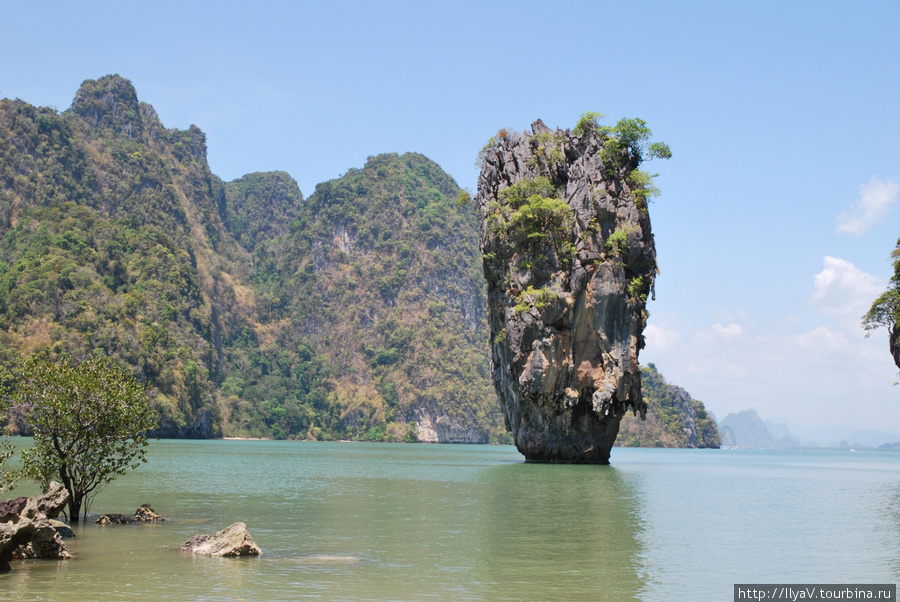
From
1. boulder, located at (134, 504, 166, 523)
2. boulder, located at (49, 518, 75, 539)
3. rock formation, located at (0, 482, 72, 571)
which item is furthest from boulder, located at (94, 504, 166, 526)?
rock formation, located at (0, 482, 72, 571)

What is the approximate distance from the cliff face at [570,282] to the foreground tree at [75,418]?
2780 cm

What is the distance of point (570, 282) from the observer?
145 ft

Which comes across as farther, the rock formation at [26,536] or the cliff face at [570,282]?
the cliff face at [570,282]

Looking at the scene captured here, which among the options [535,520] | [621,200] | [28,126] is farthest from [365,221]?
[535,520]

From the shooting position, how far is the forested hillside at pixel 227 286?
96000 mm

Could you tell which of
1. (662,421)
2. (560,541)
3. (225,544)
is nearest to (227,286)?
(662,421)

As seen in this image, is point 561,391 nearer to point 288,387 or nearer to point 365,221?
point 288,387

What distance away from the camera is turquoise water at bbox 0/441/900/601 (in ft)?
41.8

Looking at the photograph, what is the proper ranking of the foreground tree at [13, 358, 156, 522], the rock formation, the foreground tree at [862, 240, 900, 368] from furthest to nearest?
the foreground tree at [862, 240, 900, 368] < the foreground tree at [13, 358, 156, 522] < the rock formation

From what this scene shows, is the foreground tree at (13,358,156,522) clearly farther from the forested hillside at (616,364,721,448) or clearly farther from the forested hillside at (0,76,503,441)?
the forested hillside at (616,364,721,448)

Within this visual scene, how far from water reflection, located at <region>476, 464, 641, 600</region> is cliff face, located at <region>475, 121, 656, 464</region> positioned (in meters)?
12.8

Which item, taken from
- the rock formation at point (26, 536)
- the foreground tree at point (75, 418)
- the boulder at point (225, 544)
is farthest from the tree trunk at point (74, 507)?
the boulder at point (225, 544)

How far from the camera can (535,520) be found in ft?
68.7

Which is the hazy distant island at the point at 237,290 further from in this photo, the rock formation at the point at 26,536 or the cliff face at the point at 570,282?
the rock formation at the point at 26,536
